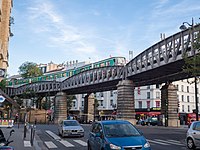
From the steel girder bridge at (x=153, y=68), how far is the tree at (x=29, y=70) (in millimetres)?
31091

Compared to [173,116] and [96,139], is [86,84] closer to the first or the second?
[173,116]

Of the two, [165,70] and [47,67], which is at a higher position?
[47,67]

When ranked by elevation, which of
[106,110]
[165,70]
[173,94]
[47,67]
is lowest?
[106,110]

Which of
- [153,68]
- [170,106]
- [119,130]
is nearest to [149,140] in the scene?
[119,130]

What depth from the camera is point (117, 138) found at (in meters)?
8.92

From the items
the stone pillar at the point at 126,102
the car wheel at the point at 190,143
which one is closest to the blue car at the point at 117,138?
the car wheel at the point at 190,143

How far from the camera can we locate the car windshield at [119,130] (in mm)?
9414

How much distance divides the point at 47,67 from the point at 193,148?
114m

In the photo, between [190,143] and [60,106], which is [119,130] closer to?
[190,143]

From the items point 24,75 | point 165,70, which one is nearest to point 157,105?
point 165,70

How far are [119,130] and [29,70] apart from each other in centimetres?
8859

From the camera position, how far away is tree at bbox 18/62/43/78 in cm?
9456

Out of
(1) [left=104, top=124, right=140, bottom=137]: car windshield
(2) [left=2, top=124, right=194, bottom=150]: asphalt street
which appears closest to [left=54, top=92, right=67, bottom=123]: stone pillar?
(2) [left=2, top=124, right=194, bottom=150]: asphalt street

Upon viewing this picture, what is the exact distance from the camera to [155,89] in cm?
7050
